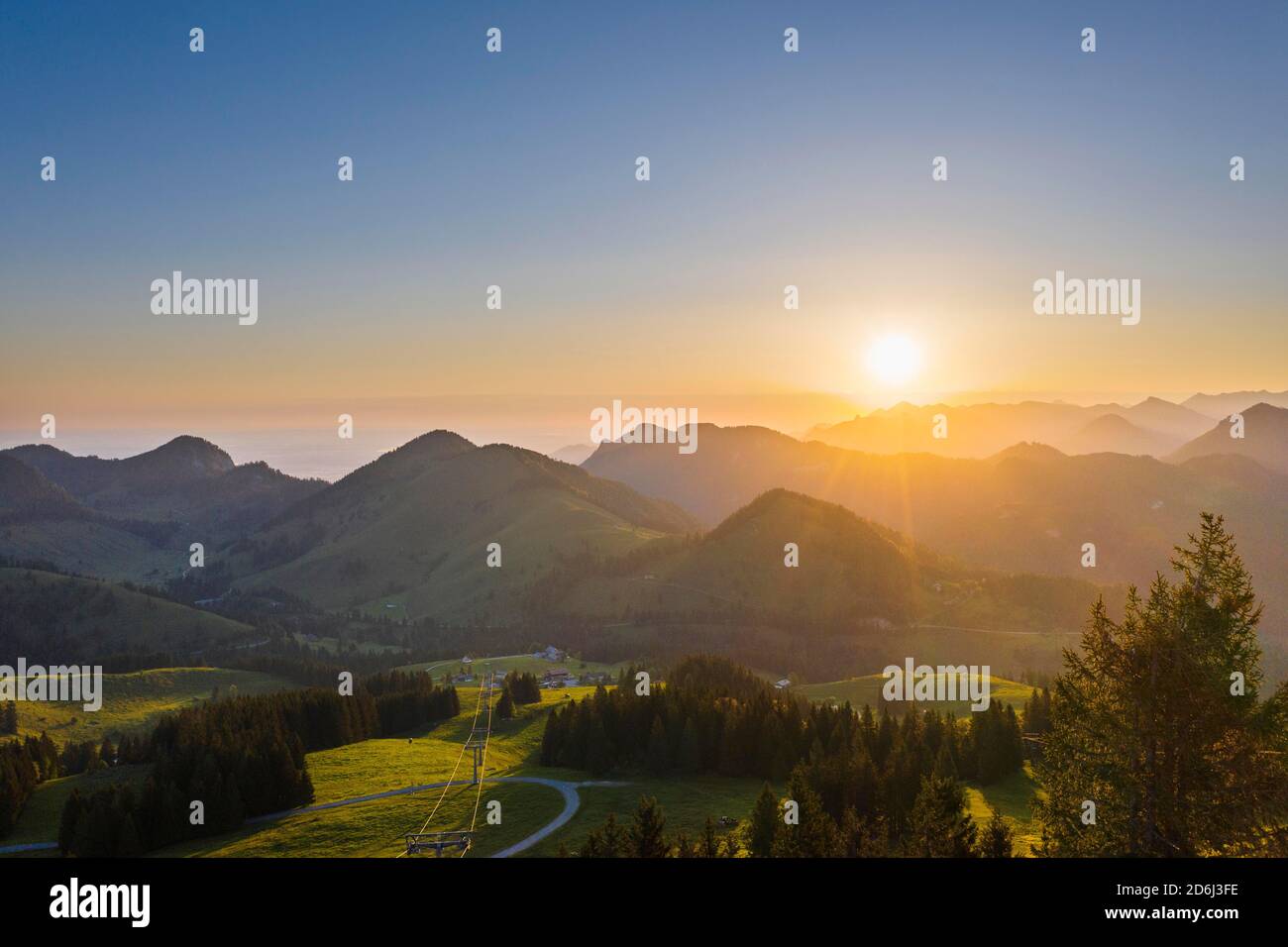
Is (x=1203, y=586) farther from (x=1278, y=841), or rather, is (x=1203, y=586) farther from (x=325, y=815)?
(x=325, y=815)

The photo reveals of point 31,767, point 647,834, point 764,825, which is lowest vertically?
point 31,767

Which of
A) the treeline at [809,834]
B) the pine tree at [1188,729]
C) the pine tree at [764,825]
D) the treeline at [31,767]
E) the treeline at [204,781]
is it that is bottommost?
the treeline at [31,767]

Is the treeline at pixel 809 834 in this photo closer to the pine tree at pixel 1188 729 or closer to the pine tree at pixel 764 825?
the pine tree at pixel 764 825

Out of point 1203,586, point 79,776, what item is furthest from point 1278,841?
point 79,776

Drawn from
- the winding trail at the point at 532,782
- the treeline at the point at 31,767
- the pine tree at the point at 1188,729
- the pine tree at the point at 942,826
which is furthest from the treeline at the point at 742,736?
the pine tree at the point at 1188,729

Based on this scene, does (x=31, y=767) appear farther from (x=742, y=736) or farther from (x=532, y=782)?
(x=742, y=736)

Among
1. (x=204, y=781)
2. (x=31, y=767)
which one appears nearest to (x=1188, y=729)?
(x=204, y=781)

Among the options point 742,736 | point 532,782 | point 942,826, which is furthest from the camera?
point 742,736

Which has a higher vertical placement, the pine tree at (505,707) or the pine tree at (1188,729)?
the pine tree at (1188,729)
